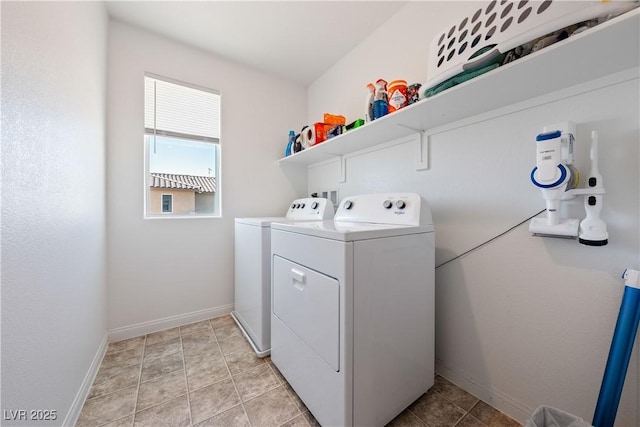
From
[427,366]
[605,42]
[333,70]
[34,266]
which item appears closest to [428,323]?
[427,366]

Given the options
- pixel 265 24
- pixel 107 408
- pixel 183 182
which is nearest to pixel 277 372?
pixel 107 408

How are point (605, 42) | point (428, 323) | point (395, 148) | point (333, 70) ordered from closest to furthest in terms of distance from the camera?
point (605, 42)
point (428, 323)
point (395, 148)
point (333, 70)

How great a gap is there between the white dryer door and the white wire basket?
1095mm

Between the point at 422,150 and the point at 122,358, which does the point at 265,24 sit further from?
the point at 122,358

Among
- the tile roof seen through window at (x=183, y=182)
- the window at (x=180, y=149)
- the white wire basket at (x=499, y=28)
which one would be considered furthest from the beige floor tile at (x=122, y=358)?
the white wire basket at (x=499, y=28)

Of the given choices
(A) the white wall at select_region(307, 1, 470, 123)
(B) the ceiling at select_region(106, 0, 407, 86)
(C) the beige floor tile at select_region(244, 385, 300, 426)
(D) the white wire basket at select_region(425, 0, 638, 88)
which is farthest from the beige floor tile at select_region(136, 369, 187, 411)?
(B) the ceiling at select_region(106, 0, 407, 86)

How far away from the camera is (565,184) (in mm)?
888

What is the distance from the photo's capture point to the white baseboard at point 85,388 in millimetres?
1075

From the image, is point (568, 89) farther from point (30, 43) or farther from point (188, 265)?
point (188, 265)

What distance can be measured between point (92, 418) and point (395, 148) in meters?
2.32

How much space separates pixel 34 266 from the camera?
0.82 meters

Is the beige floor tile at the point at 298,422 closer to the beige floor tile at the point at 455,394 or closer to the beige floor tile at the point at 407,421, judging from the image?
the beige floor tile at the point at 407,421

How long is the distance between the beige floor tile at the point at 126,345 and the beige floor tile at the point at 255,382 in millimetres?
958

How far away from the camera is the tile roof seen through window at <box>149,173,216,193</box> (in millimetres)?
2071
